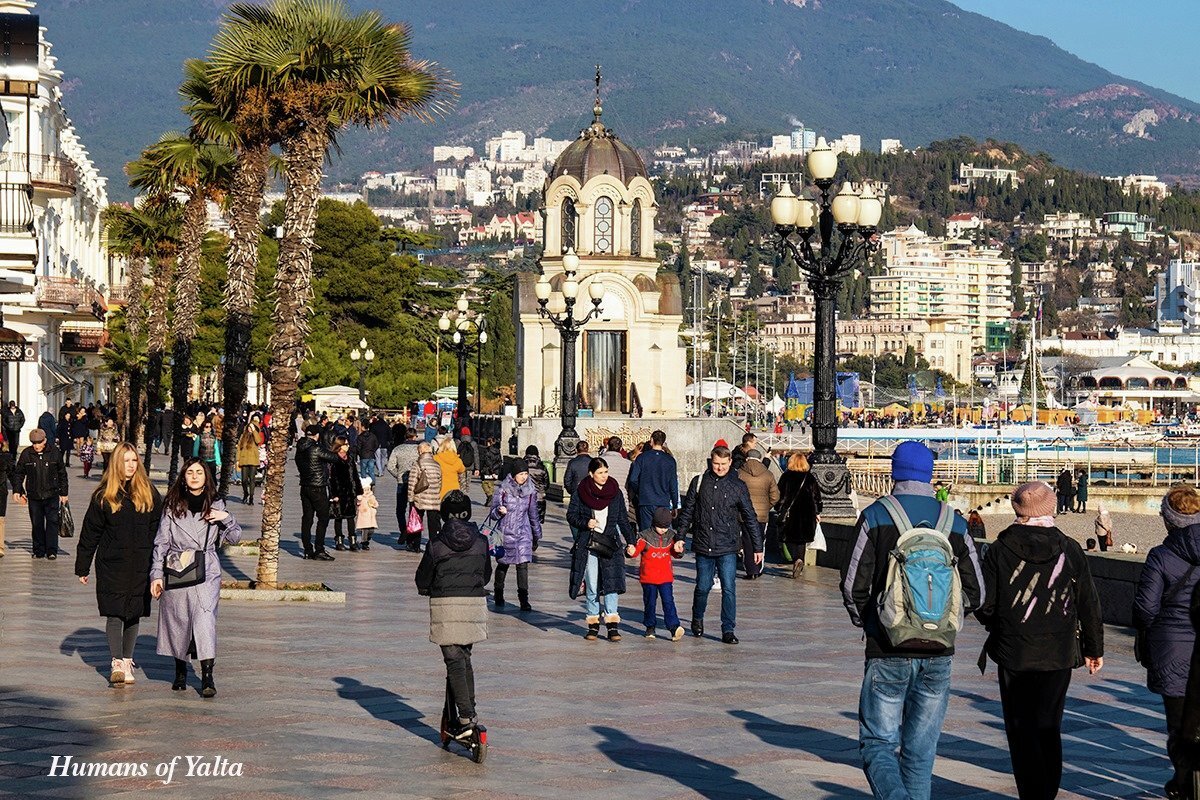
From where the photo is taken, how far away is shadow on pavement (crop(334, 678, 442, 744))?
10.8 m

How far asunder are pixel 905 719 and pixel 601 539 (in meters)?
6.89

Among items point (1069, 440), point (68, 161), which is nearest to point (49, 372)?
point (68, 161)

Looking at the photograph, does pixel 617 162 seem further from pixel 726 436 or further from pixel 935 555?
pixel 935 555

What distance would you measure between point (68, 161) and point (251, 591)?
108ft

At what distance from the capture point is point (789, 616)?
1667 centimetres

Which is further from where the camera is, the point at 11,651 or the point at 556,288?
the point at 556,288

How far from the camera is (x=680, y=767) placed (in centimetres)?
974

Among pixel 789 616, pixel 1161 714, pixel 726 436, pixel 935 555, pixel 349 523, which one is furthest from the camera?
pixel 726 436

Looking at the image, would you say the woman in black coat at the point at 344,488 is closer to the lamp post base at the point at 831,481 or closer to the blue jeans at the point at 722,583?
the lamp post base at the point at 831,481

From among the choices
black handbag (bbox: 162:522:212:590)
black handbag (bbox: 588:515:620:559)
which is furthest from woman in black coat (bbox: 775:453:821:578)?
black handbag (bbox: 162:522:212:590)

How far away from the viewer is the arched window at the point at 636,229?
48719 mm

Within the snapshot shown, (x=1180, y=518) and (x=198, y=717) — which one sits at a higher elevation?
(x=1180, y=518)

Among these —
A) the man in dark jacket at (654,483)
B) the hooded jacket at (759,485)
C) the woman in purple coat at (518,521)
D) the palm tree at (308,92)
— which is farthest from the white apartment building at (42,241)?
the hooded jacket at (759,485)

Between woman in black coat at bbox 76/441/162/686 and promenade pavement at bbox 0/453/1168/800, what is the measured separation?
45 centimetres
